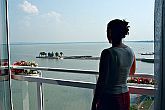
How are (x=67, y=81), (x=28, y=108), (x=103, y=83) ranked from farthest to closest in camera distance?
(x=28, y=108)
(x=67, y=81)
(x=103, y=83)

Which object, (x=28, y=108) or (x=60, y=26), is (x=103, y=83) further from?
(x=60, y=26)

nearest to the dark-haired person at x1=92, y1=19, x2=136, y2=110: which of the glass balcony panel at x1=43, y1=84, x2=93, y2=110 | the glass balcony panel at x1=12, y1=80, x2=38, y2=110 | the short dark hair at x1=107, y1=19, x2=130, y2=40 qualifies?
the short dark hair at x1=107, y1=19, x2=130, y2=40

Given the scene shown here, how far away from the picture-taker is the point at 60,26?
162 inches

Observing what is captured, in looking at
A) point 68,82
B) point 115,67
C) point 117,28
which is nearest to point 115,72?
point 115,67

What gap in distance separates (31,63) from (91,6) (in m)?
1.24

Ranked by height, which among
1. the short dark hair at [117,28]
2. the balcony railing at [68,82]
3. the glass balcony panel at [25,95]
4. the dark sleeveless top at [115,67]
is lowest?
the glass balcony panel at [25,95]

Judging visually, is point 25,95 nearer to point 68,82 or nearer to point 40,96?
point 40,96

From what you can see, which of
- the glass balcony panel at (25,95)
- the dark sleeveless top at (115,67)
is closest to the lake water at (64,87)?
the glass balcony panel at (25,95)

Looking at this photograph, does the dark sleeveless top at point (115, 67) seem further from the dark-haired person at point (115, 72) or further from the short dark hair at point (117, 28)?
the short dark hair at point (117, 28)

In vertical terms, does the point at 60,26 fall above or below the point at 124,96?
above

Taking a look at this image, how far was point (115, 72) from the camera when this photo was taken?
2068 mm

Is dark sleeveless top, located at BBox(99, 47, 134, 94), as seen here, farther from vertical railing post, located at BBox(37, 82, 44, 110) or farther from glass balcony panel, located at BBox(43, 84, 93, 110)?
vertical railing post, located at BBox(37, 82, 44, 110)

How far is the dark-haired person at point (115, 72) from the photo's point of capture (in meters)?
2.04

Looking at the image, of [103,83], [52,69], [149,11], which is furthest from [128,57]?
[52,69]
